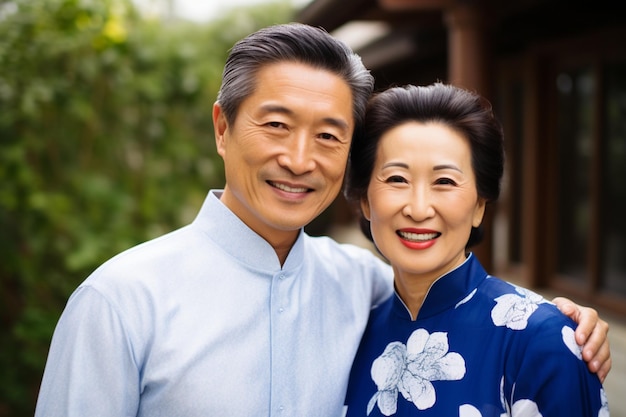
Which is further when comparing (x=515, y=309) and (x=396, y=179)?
(x=396, y=179)

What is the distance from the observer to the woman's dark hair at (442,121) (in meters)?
1.99

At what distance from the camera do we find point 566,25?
623 centimetres

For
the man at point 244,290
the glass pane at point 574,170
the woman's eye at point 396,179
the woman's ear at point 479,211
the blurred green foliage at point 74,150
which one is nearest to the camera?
the man at point 244,290

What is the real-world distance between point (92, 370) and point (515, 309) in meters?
1.21

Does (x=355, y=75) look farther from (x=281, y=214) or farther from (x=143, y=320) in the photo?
(x=143, y=320)

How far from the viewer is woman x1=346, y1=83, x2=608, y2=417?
174cm

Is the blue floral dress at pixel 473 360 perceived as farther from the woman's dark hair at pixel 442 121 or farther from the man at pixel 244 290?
the woman's dark hair at pixel 442 121

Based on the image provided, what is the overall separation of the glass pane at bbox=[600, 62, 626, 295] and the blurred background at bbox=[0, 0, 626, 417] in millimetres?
16

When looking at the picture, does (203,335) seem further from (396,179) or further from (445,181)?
(445,181)

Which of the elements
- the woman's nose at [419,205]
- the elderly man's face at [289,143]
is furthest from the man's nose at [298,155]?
the woman's nose at [419,205]

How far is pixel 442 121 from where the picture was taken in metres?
1.99

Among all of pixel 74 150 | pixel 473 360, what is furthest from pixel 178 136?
pixel 473 360

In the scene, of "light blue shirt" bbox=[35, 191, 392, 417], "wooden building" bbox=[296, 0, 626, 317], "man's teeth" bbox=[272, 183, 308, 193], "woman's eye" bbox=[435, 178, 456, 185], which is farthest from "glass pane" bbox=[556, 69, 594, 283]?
"man's teeth" bbox=[272, 183, 308, 193]

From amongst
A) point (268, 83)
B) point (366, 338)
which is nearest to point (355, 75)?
point (268, 83)
